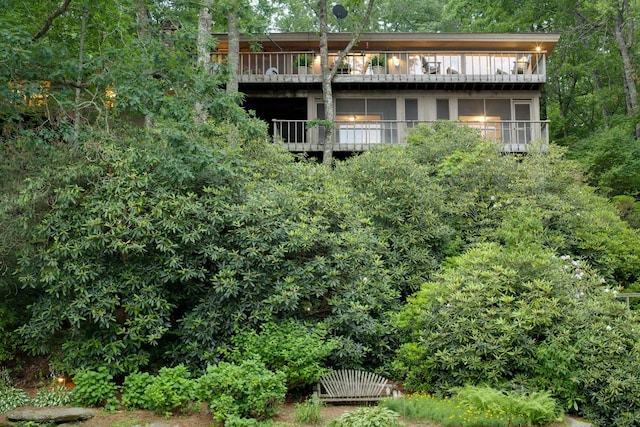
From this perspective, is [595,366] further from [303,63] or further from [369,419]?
[303,63]

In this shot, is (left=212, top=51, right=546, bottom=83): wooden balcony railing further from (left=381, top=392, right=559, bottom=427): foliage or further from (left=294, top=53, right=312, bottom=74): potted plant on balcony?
Result: (left=381, top=392, right=559, bottom=427): foliage

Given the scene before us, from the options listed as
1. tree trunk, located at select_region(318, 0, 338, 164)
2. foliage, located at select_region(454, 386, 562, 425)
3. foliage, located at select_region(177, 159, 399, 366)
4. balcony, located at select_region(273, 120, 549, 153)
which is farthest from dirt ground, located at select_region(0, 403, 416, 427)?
balcony, located at select_region(273, 120, 549, 153)

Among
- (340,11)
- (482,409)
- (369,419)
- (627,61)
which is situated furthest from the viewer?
(627,61)

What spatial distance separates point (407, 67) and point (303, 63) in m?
3.98

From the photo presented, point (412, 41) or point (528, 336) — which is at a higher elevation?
point (412, 41)

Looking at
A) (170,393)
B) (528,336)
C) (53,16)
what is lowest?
(170,393)

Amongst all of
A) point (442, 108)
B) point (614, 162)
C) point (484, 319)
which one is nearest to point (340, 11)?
point (442, 108)

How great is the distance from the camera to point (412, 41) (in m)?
21.4

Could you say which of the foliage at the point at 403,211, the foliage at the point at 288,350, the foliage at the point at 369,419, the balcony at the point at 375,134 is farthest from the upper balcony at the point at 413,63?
the foliage at the point at 369,419

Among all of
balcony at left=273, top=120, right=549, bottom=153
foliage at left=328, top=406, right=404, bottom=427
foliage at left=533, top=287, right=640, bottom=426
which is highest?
balcony at left=273, top=120, right=549, bottom=153

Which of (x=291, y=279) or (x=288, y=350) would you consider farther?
(x=291, y=279)

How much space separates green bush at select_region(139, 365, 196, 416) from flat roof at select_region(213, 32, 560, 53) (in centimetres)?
1556

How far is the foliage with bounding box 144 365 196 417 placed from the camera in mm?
7703

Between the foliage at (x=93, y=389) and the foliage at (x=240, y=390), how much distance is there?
147cm
